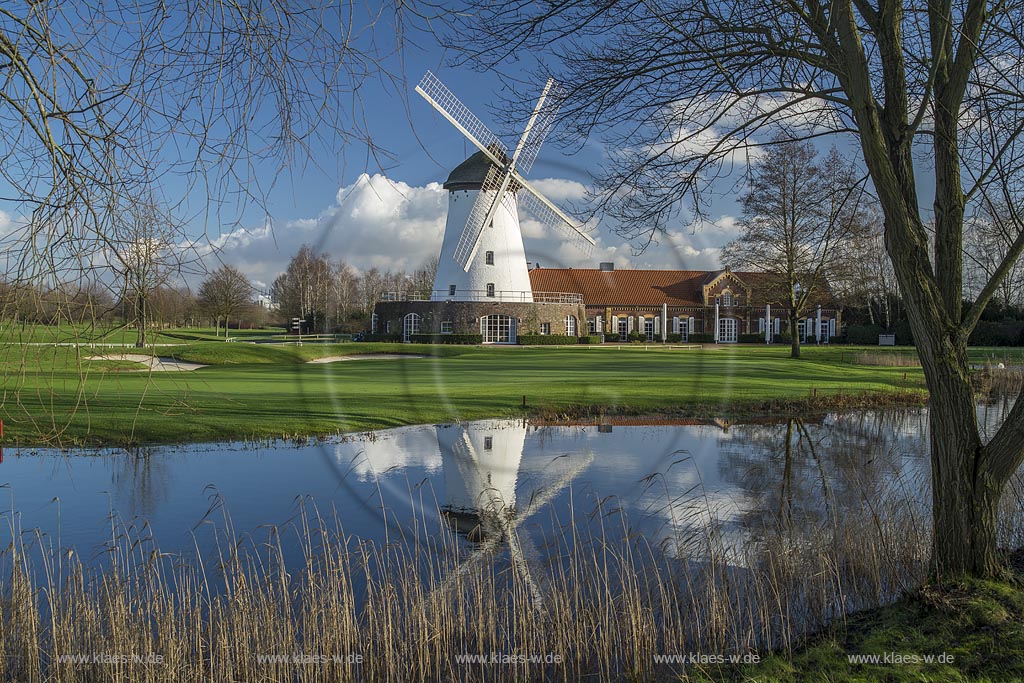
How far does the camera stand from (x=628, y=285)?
63.4 meters

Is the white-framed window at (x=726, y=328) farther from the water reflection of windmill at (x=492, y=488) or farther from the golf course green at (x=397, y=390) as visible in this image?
the water reflection of windmill at (x=492, y=488)

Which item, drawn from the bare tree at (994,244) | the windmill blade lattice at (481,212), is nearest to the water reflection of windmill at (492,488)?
the bare tree at (994,244)

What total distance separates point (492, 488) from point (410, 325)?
37622 millimetres

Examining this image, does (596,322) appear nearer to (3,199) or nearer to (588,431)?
(588,431)

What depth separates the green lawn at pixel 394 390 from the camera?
1422cm

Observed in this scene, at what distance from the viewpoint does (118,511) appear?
344 inches

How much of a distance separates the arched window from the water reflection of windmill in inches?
1138

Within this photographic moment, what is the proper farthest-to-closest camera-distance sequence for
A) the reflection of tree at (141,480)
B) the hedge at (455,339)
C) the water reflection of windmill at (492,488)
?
the hedge at (455,339) → the reflection of tree at (141,480) → the water reflection of windmill at (492,488)

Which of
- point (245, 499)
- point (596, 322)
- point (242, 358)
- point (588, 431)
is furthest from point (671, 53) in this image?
point (596, 322)

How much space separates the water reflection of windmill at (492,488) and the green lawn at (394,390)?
220 cm

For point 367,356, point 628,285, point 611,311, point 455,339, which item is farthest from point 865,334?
point 367,356

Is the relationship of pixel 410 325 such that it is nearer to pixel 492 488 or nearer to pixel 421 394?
pixel 421 394

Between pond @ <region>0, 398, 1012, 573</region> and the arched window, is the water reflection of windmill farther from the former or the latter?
the arched window

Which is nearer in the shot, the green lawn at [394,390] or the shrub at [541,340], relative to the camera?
the green lawn at [394,390]
